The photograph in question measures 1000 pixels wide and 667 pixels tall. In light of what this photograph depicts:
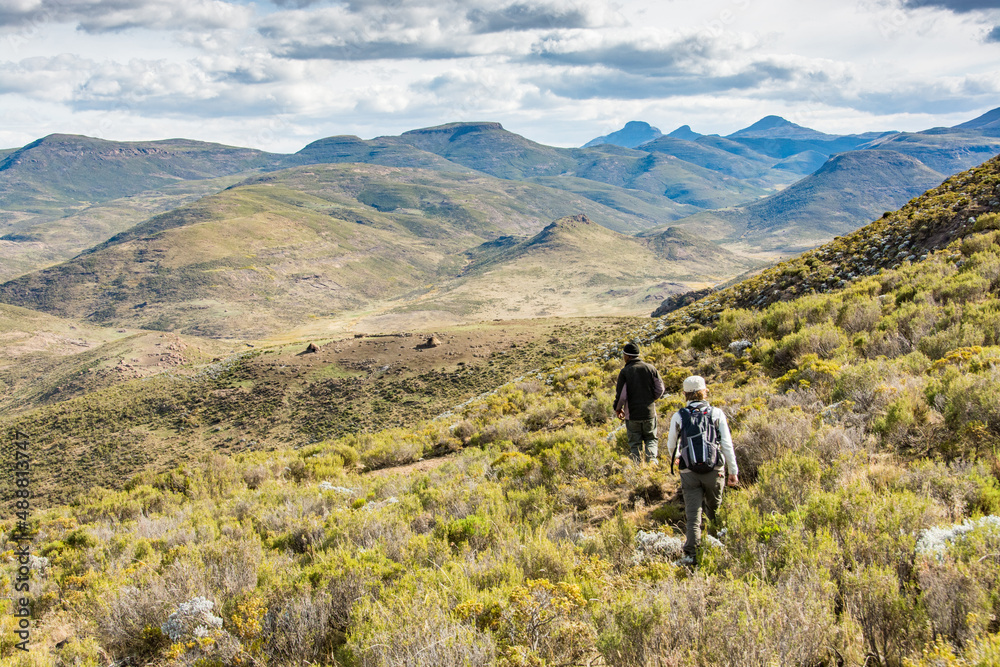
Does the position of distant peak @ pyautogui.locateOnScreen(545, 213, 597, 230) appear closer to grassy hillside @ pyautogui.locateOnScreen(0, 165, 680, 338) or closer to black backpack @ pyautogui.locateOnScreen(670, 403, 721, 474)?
grassy hillside @ pyautogui.locateOnScreen(0, 165, 680, 338)

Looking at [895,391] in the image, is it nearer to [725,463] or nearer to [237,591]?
[725,463]

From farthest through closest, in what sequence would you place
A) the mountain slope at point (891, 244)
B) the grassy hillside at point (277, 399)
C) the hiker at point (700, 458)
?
1. the grassy hillside at point (277, 399)
2. the mountain slope at point (891, 244)
3. the hiker at point (700, 458)

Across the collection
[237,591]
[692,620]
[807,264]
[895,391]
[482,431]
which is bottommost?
[482,431]

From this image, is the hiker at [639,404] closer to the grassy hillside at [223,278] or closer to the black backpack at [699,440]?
the black backpack at [699,440]

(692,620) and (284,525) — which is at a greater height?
(692,620)

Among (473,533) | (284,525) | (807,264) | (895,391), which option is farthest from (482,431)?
(807,264)

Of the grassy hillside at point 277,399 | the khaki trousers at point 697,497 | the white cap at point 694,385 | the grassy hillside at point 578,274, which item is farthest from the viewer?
the grassy hillside at point 578,274

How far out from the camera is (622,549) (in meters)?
5.14

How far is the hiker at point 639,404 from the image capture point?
7.81 meters

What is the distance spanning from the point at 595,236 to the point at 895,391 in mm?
178871

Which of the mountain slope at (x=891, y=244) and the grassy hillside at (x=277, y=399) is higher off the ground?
the mountain slope at (x=891, y=244)

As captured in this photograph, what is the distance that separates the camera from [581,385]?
615 inches

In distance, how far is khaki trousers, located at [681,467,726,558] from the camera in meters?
4.90

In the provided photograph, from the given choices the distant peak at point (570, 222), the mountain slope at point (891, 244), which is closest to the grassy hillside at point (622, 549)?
the mountain slope at point (891, 244)
